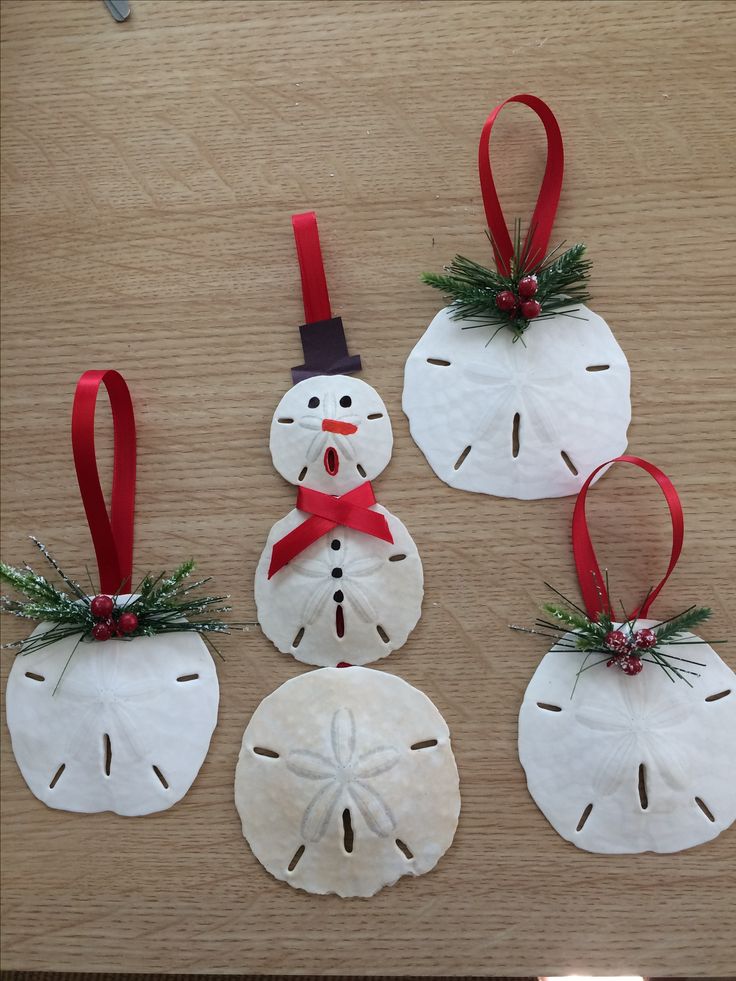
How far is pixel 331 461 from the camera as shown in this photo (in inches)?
37.3

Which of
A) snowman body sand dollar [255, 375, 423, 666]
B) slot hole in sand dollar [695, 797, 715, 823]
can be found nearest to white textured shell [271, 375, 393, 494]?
snowman body sand dollar [255, 375, 423, 666]

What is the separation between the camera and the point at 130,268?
103 cm

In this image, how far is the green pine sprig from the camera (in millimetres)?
939

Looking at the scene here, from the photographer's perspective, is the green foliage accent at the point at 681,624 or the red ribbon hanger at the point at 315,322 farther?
the red ribbon hanger at the point at 315,322

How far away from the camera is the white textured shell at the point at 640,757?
905 mm

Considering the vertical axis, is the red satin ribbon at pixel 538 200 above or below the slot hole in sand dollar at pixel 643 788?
above

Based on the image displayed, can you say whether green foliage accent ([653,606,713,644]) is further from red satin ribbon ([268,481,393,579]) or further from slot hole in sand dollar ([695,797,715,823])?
red satin ribbon ([268,481,393,579])

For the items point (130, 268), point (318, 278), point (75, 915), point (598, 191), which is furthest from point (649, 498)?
point (75, 915)

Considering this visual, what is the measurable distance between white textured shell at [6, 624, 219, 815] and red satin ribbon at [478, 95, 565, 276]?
2.02ft

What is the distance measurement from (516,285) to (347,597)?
425 mm

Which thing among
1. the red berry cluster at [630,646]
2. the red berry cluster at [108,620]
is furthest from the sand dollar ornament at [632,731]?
the red berry cluster at [108,620]

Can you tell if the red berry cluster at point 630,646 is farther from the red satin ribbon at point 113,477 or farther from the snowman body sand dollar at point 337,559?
the red satin ribbon at point 113,477

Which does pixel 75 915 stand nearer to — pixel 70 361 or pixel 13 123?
pixel 70 361

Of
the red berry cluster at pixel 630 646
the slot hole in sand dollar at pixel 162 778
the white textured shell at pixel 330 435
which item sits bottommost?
the slot hole in sand dollar at pixel 162 778
